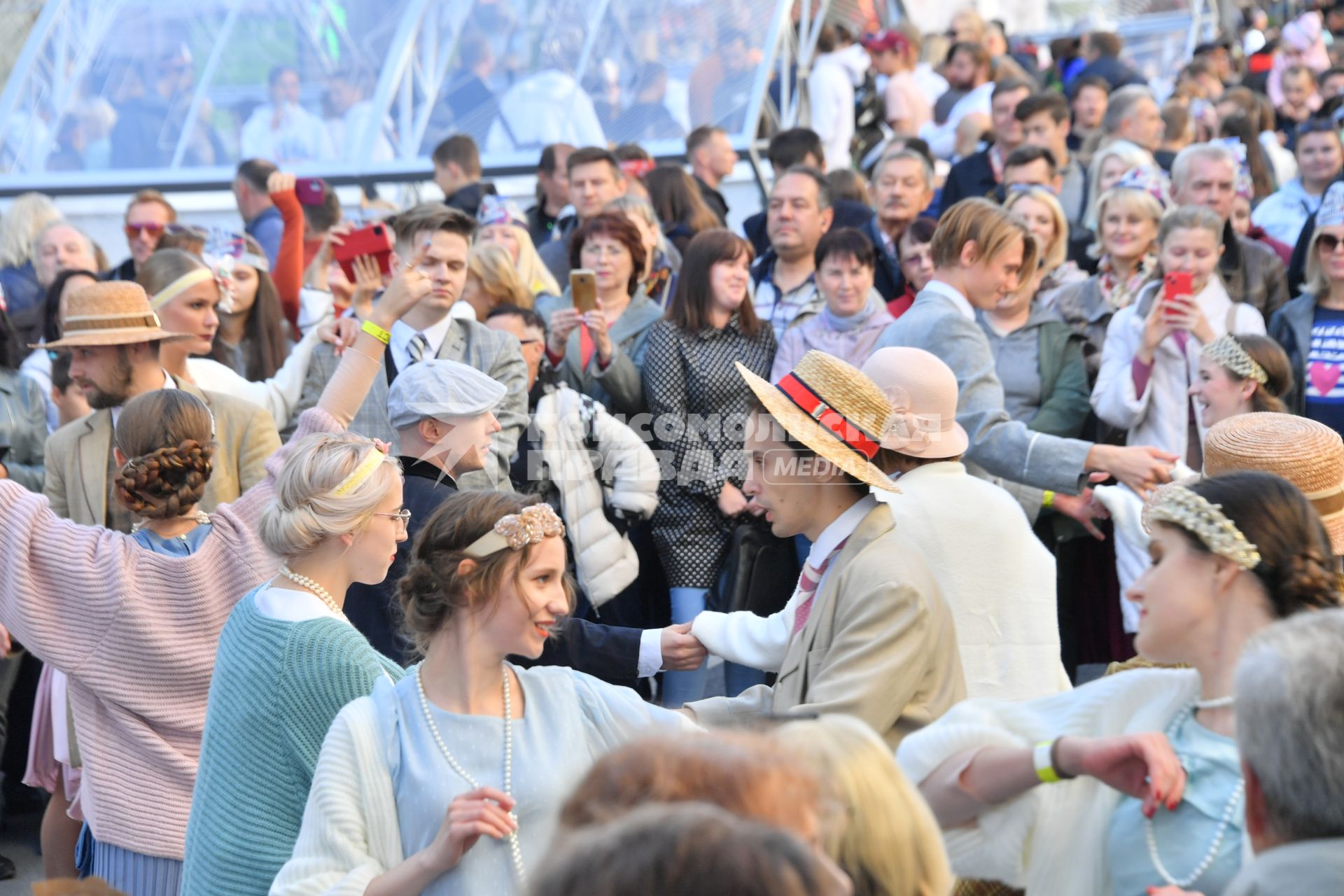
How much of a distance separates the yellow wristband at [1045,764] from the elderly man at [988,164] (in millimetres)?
6982

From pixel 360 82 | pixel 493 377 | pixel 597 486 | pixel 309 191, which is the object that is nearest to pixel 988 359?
pixel 597 486

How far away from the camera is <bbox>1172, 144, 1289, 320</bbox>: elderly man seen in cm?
658

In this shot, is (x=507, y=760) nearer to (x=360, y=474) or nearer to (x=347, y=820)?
(x=347, y=820)

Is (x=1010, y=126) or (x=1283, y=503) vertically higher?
(x=1010, y=126)

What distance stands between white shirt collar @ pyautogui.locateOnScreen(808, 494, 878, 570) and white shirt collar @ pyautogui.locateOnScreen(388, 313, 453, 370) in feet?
8.33

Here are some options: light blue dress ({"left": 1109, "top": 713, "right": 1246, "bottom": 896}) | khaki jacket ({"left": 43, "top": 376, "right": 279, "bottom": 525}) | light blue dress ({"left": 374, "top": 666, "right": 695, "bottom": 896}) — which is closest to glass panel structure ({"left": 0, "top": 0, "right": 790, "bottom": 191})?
khaki jacket ({"left": 43, "top": 376, "right": 279, "bottom": 525})

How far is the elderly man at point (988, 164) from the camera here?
29.9 feet

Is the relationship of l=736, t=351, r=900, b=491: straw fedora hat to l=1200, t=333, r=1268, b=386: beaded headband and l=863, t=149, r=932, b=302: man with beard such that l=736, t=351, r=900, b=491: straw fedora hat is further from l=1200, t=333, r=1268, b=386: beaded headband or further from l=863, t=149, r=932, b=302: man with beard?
l=863, t=149, r=932, b=302: man with beard

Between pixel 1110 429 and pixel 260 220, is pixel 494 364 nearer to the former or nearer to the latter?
pixel 1110 429

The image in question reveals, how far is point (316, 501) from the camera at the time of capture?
3.14m

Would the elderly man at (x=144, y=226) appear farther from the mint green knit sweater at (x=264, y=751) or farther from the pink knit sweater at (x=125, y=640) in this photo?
the mint green knit sweater at (x=264, y=751)

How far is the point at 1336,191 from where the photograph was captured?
620 cm

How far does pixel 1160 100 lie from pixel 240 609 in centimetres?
1302

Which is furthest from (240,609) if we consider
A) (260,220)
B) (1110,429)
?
(260,220)
